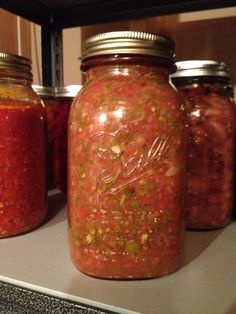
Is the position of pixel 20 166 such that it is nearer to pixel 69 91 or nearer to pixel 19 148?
pixel 19 148

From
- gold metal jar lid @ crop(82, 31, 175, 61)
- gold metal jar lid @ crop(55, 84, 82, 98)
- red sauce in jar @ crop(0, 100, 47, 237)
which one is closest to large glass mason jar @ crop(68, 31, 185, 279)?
gold metal jar lid @ crop(82, 31, 175, 61)

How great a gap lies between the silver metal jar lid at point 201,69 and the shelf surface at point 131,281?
26cm

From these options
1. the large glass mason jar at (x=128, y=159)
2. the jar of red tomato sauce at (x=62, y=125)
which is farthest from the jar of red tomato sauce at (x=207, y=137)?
the jar of red tomato sauce at (x=62, y=125)

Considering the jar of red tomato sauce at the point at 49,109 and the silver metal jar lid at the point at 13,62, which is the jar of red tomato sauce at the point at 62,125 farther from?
the silver metal jar lid at the point at 13,62

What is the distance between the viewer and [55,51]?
3.26 ft

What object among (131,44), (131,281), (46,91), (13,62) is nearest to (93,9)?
(46,91)

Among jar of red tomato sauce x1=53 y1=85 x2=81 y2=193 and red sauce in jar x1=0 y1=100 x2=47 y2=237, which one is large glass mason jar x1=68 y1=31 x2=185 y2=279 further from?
jar of red tomato sauce x1=53 y1=85 x2=81 y2=193

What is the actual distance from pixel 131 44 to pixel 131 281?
0.92 ft

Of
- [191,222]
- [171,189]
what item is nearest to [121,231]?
[171,189]

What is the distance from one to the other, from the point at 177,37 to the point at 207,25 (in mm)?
79

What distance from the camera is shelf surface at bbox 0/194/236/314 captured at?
1.21ft

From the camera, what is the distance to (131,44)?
41 centimetres

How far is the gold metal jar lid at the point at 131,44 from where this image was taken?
16.0 inches

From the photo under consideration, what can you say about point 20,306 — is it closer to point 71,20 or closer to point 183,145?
point 183,145
